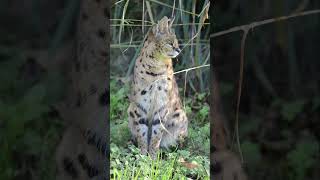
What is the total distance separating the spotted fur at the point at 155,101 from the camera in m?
2.20

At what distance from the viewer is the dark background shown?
1058 millimetres

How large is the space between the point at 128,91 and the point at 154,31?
0.32 metres

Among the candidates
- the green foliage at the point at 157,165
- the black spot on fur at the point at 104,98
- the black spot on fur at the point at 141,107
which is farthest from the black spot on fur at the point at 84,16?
the black spot on fur at the point at 141,107

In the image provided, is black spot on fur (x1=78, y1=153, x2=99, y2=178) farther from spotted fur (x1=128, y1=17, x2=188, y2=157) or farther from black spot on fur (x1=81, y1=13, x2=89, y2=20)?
spotted fur (x1=128, y1=17, x2=188, y2=157)

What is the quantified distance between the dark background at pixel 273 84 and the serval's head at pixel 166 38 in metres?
1.06

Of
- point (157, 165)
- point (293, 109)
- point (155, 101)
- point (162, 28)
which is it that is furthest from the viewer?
point (155, 101)

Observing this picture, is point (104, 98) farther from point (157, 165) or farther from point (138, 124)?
point (138, 124)

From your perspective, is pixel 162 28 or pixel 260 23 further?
pixel 162 28

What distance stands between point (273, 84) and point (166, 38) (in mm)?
1100

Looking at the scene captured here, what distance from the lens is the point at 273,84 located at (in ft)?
3.51

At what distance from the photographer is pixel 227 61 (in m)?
1.08

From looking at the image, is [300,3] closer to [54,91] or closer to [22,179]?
[54,91]

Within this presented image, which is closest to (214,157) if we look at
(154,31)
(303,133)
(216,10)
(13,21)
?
(303,133)

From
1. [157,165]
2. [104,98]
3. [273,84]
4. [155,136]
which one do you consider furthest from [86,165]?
[155,136]
